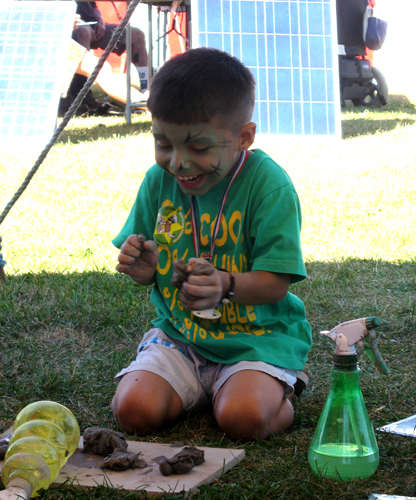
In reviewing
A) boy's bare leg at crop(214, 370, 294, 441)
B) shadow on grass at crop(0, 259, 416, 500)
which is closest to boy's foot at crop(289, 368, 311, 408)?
shadow on grass at crop(0, 259, 416, 500)

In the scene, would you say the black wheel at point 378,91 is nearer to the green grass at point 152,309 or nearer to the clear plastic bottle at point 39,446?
the green grass at point 152,309

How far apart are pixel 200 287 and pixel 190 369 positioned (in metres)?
0.45

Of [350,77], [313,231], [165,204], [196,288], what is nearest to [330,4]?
[350,77]

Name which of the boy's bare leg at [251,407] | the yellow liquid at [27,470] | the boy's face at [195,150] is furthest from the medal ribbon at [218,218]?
the yellow liquid at [27,470]

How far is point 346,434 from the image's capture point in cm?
145

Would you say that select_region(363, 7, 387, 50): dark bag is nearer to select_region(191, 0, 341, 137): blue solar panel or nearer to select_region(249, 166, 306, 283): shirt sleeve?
select_region(191, 0, 341, 137): blue solar panel

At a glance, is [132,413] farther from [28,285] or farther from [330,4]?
[330,4]

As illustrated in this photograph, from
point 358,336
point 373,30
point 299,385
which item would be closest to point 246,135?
point 358,336

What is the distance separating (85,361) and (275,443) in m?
0.89

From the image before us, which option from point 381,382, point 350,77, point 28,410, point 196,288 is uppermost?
point 350,77

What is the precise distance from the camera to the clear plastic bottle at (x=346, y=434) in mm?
1449

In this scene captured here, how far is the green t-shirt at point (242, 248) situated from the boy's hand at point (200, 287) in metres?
0.23

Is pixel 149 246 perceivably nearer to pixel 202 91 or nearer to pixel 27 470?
pixel 202 91

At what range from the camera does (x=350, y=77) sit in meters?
9.73
